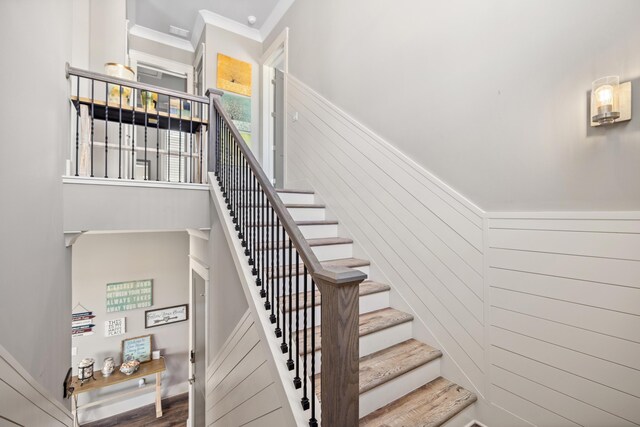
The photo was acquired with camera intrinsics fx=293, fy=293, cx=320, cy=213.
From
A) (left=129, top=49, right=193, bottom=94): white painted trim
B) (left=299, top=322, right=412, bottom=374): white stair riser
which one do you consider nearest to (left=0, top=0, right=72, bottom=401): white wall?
(left=299, top=322, right=412, bottom=374): white stair riser

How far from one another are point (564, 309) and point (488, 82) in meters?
1.37

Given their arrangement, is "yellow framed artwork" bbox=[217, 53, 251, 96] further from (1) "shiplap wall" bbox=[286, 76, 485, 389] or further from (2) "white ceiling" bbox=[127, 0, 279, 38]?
(1) "shiplap wall" bbox=[286, 76, 485, 389]

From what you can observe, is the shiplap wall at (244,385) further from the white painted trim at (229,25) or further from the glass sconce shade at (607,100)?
the white painted trim at (229,25)

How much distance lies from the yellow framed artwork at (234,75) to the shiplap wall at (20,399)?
430cm

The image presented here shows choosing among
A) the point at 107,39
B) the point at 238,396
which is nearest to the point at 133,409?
the point at 238,396

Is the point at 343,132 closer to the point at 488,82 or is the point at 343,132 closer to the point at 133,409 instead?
the point at 488,82

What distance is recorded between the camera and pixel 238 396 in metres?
2.20

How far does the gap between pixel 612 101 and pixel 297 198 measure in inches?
99.2

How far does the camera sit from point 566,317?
1496 millimetres

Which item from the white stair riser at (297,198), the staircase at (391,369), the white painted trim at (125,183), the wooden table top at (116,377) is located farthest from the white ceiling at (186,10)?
the wooden table top at (116,377)

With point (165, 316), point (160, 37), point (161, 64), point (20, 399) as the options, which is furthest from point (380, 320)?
point (160, 37)

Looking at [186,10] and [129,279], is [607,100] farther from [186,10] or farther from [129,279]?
[129,279]

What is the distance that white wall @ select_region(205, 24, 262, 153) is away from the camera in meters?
4.63

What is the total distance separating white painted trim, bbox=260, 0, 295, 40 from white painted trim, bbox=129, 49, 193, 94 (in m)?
1.57
